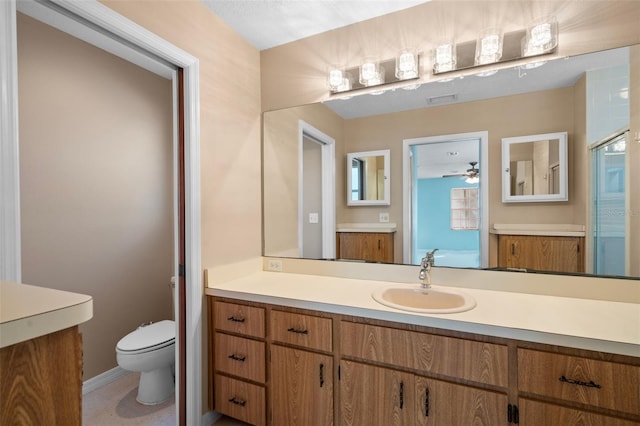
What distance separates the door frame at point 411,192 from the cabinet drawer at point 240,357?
0.99 meters

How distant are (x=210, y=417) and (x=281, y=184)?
5.04 feet

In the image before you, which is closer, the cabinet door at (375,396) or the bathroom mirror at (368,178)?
the cabinet door at (375,396)

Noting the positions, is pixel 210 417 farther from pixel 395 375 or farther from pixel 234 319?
pixel 395 375

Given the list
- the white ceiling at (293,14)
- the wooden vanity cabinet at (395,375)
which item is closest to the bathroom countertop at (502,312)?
the wooden vanity cabinet at (395,375)

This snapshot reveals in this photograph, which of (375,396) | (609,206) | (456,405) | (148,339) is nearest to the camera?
(456,405)

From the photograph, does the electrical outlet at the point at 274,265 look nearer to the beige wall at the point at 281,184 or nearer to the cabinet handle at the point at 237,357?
the beige wall at the point at 281,184

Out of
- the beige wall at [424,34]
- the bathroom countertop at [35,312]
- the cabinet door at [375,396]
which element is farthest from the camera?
the beige wall at [424,34]

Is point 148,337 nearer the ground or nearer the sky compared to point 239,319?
nearer the ground

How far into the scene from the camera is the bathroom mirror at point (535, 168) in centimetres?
157

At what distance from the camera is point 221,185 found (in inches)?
73.4

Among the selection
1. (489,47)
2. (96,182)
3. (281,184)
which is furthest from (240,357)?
(489,47)

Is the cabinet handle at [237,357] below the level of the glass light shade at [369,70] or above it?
below

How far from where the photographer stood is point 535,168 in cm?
163

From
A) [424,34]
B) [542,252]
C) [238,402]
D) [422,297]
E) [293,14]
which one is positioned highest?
[293,14]
